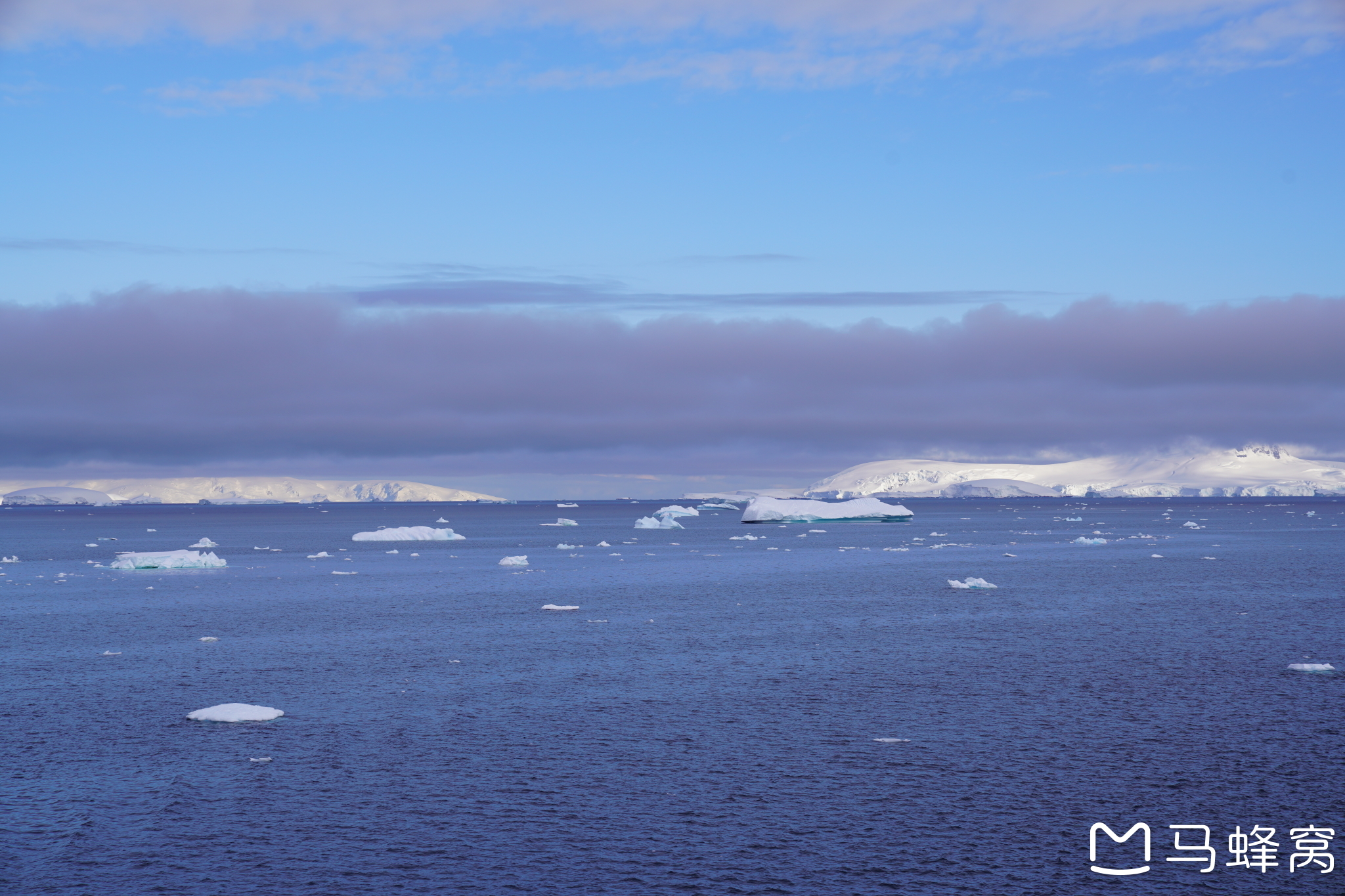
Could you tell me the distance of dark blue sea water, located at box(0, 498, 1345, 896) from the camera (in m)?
11.9

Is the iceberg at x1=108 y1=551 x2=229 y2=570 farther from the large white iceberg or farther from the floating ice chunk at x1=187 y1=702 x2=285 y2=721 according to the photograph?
the large white iceberg

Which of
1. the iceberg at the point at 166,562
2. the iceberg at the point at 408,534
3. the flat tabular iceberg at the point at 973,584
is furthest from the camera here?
the iceberg at the point at 408,534

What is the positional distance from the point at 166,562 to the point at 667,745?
49456 mm

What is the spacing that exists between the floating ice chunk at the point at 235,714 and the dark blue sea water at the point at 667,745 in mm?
311

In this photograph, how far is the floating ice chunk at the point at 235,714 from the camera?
1864 cm

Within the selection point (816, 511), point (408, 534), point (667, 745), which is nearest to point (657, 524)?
point (816, 511)

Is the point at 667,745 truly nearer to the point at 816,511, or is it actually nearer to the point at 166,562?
the point at 166,562

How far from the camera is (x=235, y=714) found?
1873 cm

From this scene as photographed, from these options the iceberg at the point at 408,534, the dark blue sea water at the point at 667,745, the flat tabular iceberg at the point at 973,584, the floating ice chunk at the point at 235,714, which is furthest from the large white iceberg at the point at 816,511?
the floating ice chunk at the point at 235,714

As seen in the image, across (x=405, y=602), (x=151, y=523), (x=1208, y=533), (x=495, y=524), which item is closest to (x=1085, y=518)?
(x=1208, y=533)

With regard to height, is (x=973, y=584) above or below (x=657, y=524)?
above

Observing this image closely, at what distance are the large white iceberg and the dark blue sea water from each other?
76.5 metres

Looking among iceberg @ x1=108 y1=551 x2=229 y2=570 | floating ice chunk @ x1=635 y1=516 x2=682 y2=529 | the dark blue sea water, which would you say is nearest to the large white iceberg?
floating ice chunk @ x1=635 y1=516 x2=682 y2=529

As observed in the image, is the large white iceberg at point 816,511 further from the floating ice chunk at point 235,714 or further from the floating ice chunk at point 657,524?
the floating ice chunk at point 235,714
